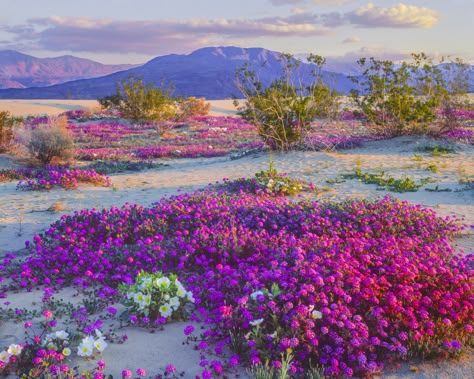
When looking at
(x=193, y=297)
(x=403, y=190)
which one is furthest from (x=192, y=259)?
(x=403, y=190)

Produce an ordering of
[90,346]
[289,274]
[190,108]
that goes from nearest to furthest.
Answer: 1. [90,346]
2. [289,274]
3. [190,108]

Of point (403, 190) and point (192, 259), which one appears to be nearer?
point (192, 259)

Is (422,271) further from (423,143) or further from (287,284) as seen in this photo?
(423,143)

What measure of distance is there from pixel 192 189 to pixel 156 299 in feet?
22.2

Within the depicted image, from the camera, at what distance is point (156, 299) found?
4.66 m

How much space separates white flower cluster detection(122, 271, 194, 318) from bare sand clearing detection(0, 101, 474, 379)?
189 mm

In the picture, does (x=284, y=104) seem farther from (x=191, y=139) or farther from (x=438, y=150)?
(x=191, y=139)

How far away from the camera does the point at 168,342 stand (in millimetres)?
4312

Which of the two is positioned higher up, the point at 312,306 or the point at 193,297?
the point at 312,306

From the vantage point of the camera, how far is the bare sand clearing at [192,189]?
401cm

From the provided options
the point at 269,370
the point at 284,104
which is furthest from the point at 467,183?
the point at 269,370

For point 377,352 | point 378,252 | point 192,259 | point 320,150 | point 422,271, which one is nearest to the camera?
point 377,352

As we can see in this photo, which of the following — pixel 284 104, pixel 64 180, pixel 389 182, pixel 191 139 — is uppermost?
pixel 284 104

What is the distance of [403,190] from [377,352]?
708 centimetres
